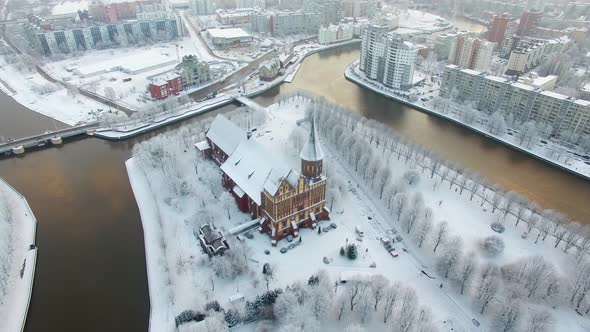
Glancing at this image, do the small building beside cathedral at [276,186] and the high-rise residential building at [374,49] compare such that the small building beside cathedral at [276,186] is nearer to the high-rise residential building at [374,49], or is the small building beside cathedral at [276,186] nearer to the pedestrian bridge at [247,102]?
the pedestrian bridge at [247,102]

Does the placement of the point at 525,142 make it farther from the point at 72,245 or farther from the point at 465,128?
the point at 72,245

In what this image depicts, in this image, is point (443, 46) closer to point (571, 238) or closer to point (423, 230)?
point (571, 238)

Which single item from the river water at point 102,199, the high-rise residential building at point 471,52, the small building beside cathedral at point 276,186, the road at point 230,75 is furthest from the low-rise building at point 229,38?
the small building beside cathedral at point 276,186

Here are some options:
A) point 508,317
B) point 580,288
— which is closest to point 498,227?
point 580,288

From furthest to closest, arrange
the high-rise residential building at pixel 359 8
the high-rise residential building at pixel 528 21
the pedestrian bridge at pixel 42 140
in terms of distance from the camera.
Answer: the high-rise residential building at pixel 359 8 → the high-rise residential building at pixel 528 21 → the pedestrian bridge at pixel 42 140

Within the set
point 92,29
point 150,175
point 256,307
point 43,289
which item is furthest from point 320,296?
point 92,29

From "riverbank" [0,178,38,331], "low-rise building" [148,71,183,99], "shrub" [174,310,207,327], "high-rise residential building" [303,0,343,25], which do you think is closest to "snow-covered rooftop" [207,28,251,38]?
"high-rise residential building" [303,0,343,25]
